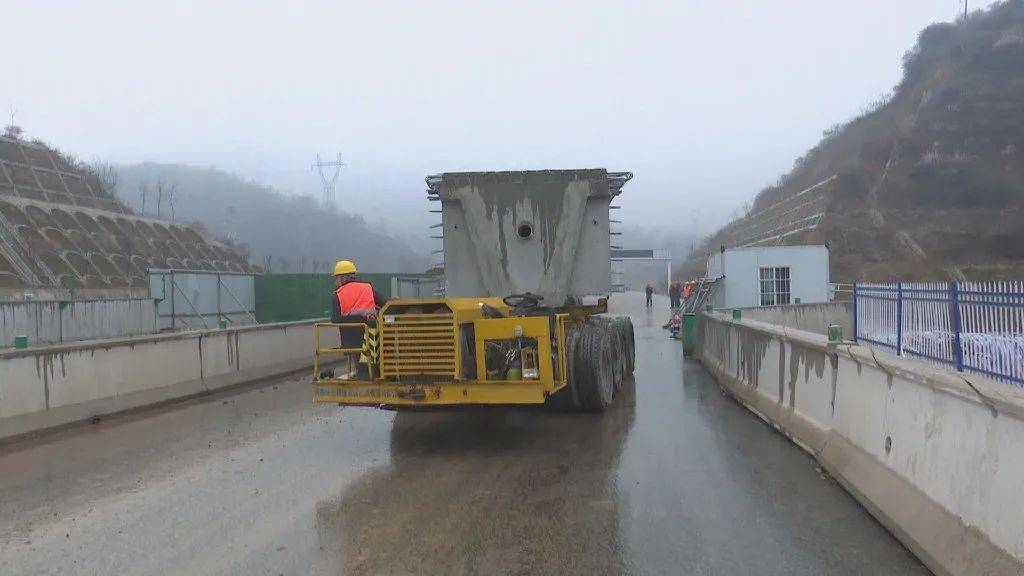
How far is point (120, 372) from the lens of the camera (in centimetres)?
1070

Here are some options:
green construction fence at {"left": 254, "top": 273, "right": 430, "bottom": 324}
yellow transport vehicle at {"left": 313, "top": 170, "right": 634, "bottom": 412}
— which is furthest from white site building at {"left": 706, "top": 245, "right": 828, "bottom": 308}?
yellow transport vehicle at {"left": 313, "top": 170, "right": 634, "bottom": 412}

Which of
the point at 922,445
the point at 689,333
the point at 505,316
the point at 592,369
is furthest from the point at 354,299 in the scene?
the point at 689,333

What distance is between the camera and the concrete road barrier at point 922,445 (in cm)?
421

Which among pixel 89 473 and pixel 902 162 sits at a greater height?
pixel 902 162

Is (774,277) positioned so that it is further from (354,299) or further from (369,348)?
(369,348)

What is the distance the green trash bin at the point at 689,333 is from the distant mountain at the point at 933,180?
126ft

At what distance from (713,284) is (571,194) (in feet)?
69.7

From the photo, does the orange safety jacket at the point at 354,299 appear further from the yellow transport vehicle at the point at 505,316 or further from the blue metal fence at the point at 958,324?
the blue metal fence at the point at 958,324

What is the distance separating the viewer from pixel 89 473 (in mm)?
7352

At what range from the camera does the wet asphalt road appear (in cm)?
502

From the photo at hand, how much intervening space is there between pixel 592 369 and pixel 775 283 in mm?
22764

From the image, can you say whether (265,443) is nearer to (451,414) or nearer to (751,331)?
(451,414)

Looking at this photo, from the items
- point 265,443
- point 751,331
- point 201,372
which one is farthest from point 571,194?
point 201,372

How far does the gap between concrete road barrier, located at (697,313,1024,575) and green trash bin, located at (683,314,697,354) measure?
33.8 ft
